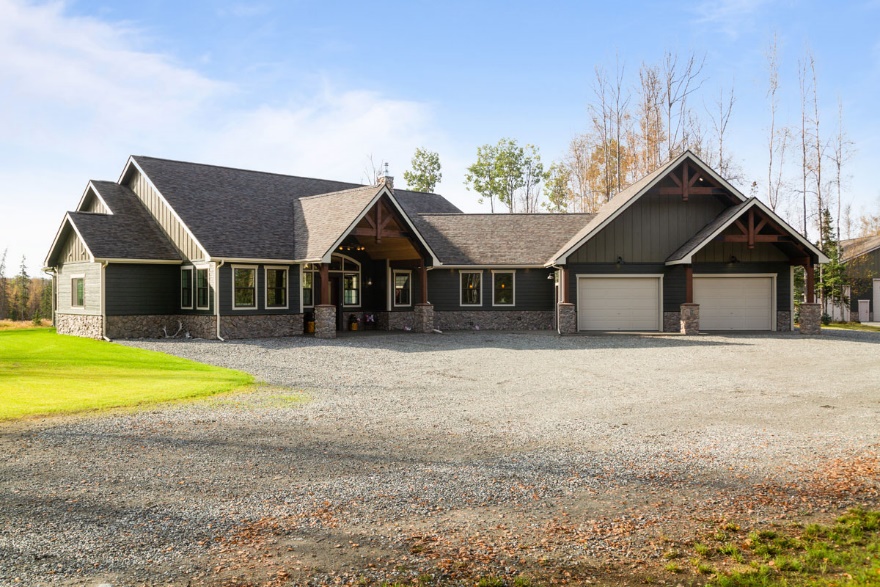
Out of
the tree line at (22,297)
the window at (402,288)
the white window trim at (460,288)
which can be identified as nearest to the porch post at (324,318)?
the window at (402,288)

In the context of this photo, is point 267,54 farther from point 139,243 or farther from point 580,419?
point 580,419

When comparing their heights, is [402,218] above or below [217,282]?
above

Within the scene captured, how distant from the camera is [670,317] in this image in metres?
24.5

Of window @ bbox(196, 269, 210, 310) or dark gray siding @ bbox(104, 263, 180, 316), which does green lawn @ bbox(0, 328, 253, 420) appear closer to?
dark gray siding @ bbox(104, 263, 180, 316)

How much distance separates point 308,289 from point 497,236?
357 inches

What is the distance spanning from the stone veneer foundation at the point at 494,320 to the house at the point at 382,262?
6cm

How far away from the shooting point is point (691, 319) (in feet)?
75.9

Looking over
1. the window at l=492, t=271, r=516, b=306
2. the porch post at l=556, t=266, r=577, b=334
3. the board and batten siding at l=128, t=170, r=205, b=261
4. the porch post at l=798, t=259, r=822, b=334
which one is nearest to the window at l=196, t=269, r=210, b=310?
the board and batten siding at l=128, t=170, r=205, b=261

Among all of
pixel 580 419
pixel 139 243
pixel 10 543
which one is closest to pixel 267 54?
pixel 139 243

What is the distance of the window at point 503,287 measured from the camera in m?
27.2

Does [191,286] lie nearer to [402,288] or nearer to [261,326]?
[261,326]

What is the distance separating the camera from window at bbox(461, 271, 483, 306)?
89.0 feet

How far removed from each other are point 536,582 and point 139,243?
22269 mm

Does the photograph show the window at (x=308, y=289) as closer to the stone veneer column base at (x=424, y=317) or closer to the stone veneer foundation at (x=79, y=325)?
the stone veneer column base at (x=424, y=317)
